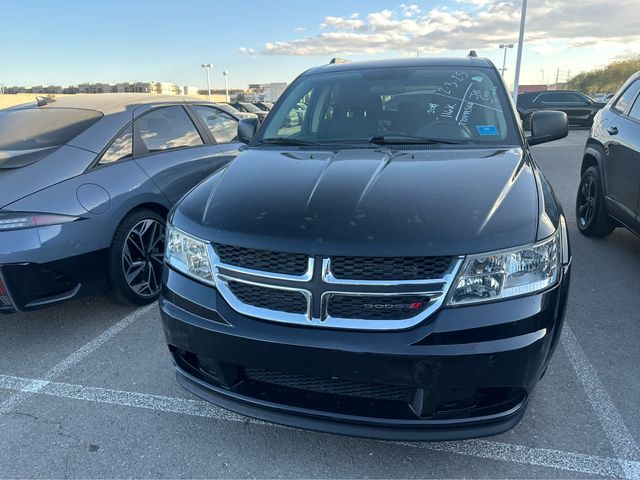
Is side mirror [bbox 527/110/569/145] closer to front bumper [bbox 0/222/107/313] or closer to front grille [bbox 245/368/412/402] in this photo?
front grille [bbox 245/368/412/402]

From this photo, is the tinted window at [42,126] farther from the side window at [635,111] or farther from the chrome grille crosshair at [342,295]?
the side window at [635,111]

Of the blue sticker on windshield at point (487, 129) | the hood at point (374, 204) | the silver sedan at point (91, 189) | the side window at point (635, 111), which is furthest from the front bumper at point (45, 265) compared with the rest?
the side window at point (635, 111)

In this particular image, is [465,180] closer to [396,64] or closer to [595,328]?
[396,64]

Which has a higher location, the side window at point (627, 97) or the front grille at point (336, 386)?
the side window at point (627, 97)

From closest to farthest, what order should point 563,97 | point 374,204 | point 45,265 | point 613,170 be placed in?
1. point 374,204
2. point 45,265
3. point 613,170
4. point 563,97

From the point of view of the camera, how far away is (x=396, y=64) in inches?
137

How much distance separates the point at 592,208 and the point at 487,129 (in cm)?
298

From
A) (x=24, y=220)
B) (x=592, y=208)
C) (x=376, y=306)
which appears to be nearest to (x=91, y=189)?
(x=24, y=220)

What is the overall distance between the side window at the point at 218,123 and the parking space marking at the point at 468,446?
273 cm

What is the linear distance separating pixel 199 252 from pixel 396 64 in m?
2.23

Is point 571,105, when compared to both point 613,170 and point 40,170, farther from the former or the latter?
point 40,170

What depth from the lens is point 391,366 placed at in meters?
1.73

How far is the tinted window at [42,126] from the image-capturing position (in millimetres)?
3471

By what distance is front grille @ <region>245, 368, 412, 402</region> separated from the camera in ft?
6.08
